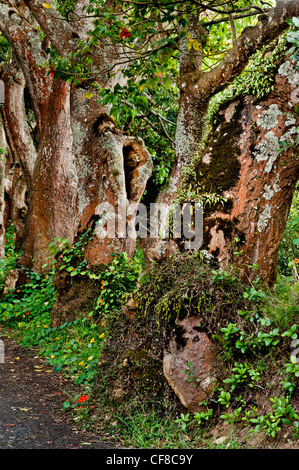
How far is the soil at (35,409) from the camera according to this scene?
3479mm

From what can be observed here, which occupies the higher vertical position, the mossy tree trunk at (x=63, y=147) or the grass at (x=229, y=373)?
the mossy tree trunk at (x=63, y=147)

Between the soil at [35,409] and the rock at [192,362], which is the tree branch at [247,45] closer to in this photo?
the rock at [192,362]

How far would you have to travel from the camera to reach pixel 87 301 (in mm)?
6238

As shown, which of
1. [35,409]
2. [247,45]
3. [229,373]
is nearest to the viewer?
[229,373]

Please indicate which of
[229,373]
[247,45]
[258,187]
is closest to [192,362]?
[229,373]

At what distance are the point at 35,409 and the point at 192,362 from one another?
6.10ft

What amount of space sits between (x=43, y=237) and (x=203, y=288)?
18.0ft

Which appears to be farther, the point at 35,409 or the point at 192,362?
the point at 35,409

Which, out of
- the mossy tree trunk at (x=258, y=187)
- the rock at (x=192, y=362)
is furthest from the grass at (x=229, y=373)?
the mossy tree trunk at (x=258, y=187)

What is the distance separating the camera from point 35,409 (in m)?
4.25

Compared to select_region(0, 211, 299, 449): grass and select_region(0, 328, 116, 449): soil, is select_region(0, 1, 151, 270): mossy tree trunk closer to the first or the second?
select_region(0, 328, 116, 449): soil

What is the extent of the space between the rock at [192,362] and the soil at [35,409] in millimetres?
750

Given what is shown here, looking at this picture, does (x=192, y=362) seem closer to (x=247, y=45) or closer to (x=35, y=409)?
(x=35, y=409)

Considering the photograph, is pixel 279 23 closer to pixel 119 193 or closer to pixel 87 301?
pixel 119 193
